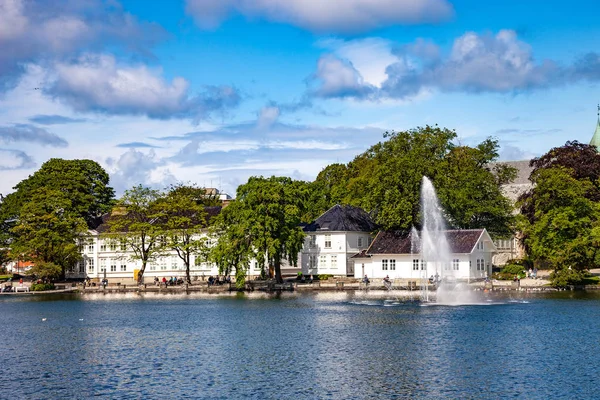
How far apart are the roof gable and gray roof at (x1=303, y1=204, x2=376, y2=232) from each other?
5.84 meters

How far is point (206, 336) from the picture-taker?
153 feet

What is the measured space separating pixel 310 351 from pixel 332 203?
2944 inches

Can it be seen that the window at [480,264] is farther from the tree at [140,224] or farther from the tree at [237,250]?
the tree at [140,224]

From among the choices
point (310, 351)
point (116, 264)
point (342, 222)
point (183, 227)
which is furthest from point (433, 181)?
point (310, 351)

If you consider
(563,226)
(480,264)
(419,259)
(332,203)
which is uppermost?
(332,203)

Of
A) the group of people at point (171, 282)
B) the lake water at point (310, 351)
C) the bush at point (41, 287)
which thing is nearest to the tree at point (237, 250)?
the group of people at point (171, 282)

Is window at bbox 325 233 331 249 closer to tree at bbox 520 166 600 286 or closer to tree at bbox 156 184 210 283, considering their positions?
tree at bbox 156 184 210 283

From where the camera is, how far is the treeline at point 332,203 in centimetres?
8312

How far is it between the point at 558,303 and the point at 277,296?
2721cm

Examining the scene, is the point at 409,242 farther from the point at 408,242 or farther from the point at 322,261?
the point at 322,261

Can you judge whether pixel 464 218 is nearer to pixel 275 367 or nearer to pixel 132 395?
pixel 275 367

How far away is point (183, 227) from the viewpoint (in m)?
98.2

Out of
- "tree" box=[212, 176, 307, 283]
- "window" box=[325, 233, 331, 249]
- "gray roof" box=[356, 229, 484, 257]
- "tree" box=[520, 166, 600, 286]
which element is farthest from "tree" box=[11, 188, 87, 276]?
"tree" box=[520, 166, 600, 286]

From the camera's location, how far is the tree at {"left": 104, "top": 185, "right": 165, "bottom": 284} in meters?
95.2
